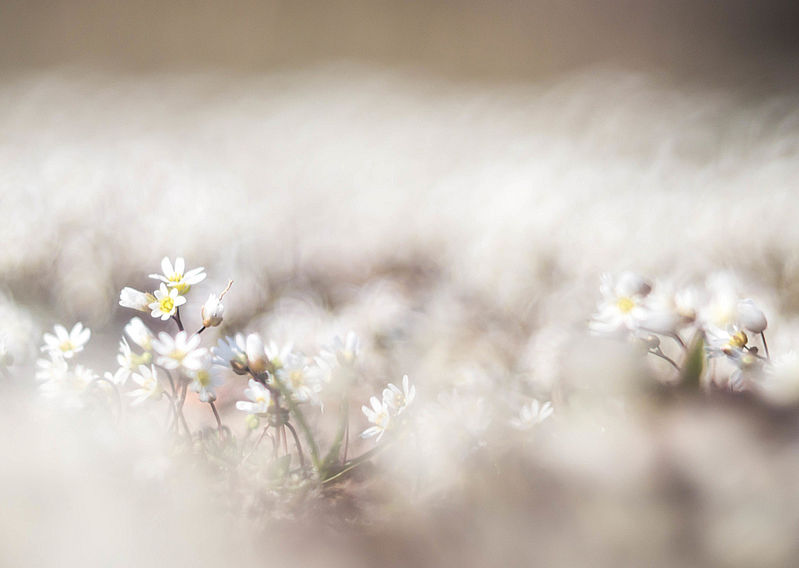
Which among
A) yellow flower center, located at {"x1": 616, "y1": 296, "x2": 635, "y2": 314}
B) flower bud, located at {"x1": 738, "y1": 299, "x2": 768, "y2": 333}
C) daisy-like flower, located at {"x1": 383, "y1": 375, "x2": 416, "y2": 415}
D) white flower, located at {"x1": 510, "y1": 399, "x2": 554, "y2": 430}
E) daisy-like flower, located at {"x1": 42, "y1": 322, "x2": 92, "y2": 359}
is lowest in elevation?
white flower, located at {"x1": 510, "y1": 399, "x2": 554, "y2": 430}

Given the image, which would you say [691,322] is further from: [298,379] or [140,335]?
[140,335]

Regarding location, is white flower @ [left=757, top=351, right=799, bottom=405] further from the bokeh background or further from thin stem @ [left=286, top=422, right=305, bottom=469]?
thin stem @ [left=286, top=422, right=305, bottom=469]

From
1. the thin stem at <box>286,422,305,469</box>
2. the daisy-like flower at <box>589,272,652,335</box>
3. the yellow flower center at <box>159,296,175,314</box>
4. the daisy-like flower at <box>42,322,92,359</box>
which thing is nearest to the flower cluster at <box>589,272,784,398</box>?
the daisy-like flower at <box>589,272,652,335</box>

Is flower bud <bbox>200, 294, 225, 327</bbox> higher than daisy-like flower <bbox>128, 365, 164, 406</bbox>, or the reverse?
flower bud <bbox>200, 294, 225, 327</bbox>

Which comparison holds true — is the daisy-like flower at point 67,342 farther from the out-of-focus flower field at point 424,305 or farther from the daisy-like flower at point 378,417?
the daisy-like flower at point 378,417

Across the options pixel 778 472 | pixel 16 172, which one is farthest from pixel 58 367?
pixel 16 172

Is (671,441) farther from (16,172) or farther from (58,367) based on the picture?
(16,172)

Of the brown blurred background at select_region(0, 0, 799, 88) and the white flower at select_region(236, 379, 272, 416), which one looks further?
the brown blurred background at select_region(0, 0, 799, 88)

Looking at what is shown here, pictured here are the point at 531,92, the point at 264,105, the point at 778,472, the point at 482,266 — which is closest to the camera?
the point at 778,472
